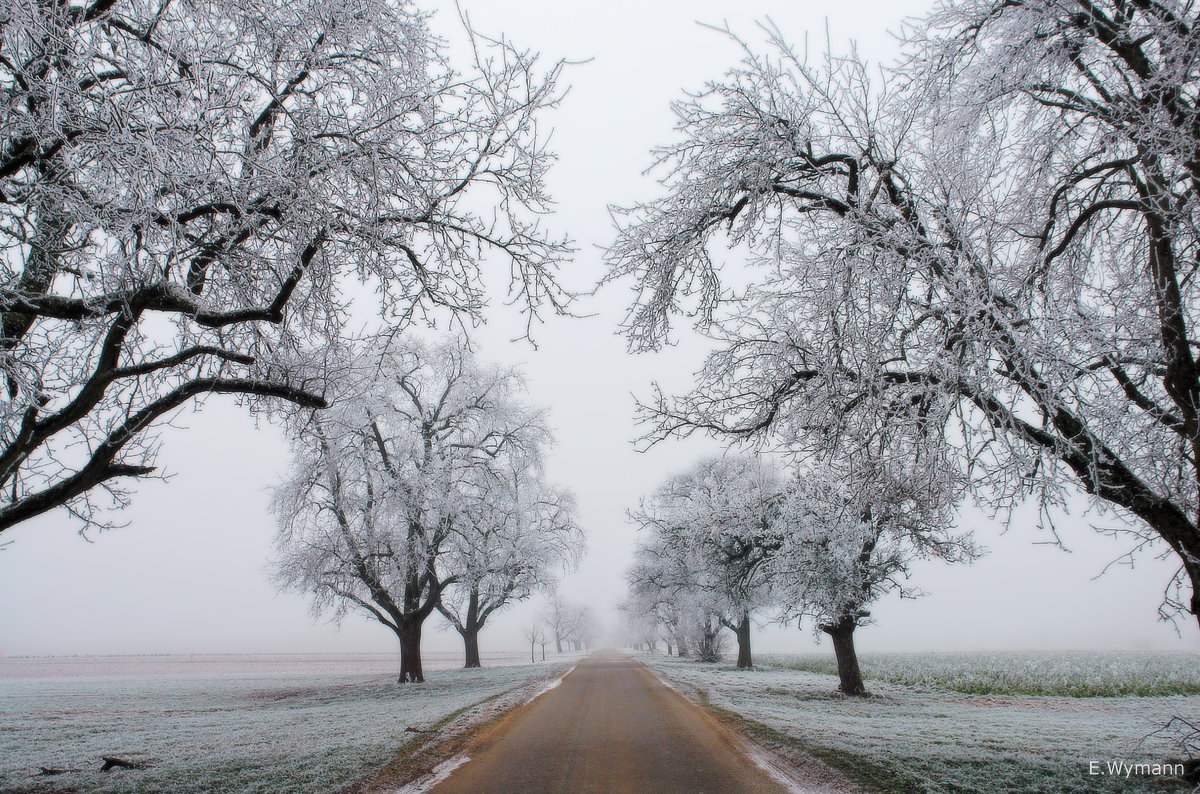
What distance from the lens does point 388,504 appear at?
1942 centimetres

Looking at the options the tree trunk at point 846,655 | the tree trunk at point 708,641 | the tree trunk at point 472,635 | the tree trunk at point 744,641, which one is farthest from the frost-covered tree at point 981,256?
the tree trunk at point 708,641

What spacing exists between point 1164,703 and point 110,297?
23629 mm

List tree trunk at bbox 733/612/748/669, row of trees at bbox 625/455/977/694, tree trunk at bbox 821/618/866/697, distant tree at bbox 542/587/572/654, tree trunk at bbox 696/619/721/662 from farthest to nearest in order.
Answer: distant tree at bbox 542/587/572/654 < tree trunk at bbox 696/619/721/662 < tree trunk at bbox 733/612/748/669 < tree trunk at bbox 821/618/866/697 < row of trees at bbox 625/455/977/694

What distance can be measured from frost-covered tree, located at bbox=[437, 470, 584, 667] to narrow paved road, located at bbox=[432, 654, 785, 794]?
910 cm

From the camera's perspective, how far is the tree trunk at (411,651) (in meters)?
21.3

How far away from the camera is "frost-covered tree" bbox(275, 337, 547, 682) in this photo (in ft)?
64.0

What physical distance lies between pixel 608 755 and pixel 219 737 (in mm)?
6683

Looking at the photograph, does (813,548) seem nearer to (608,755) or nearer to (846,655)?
(846,655)

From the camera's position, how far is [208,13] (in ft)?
17.8

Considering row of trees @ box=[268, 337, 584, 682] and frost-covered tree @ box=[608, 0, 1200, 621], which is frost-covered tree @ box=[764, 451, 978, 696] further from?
row of trees @ box=[268, 337, 584, 682]

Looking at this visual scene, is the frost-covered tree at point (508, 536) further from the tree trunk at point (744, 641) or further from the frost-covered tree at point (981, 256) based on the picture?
the frost-covered tree at point (981, 256)

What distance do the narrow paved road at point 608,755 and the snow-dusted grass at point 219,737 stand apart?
1346 mm

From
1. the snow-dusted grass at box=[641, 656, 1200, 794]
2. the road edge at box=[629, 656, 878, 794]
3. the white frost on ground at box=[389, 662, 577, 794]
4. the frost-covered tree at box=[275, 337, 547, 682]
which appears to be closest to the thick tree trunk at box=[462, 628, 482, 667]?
the frost-covered tree at box=[275, 337, 547, 682]

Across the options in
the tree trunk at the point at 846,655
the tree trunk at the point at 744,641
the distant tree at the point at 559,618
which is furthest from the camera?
the distant tree at the point at 559,618
